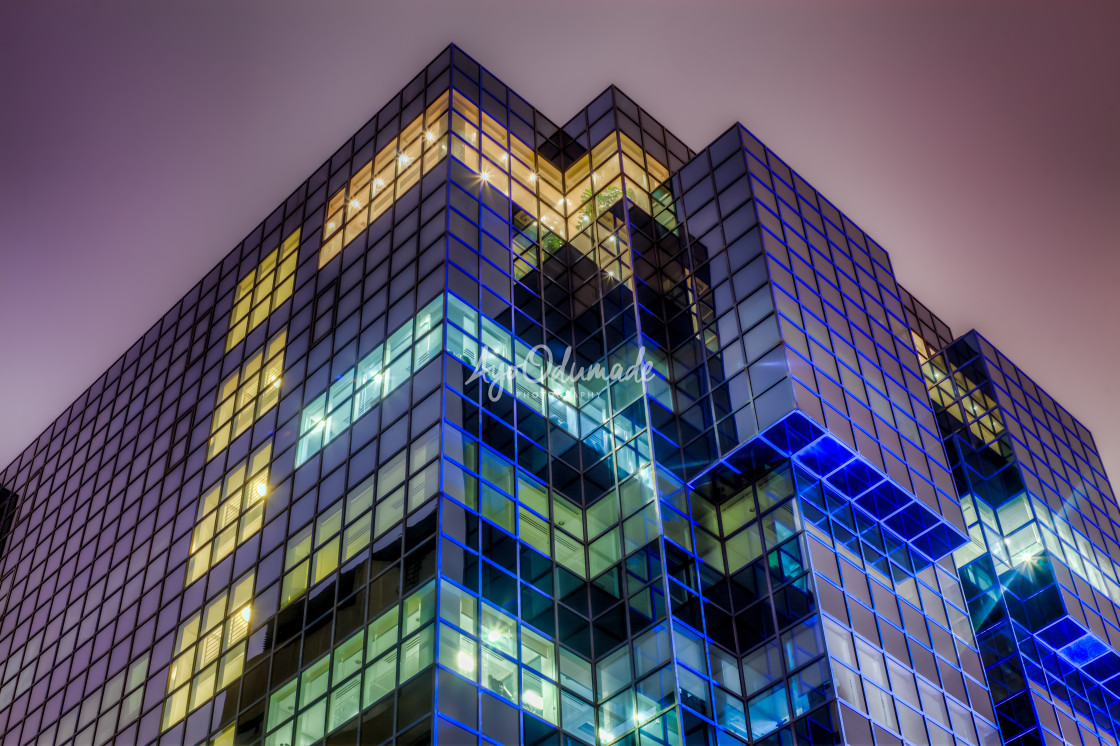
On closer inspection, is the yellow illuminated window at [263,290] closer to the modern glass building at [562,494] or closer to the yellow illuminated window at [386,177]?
the modern glass building at [562,494]

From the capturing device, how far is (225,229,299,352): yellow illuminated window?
167 ft

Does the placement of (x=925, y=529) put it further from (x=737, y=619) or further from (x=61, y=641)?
(x=61, y=641)

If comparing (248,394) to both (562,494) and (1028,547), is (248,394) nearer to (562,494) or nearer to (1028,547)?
(562,494)

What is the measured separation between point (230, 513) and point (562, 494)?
12.8 m

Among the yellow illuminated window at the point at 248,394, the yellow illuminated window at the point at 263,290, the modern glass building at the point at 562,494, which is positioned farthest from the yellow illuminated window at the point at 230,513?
the yellow illuminated window at the point at 263,290

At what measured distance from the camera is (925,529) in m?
40.4

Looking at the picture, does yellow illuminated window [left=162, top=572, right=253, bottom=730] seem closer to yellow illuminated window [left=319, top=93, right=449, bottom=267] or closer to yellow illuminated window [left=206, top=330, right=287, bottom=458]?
yellow illuminated window [left=206, top=330, right=287, bottom=458]

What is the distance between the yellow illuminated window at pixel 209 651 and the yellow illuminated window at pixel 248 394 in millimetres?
8219

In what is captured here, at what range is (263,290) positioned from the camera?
52375mm

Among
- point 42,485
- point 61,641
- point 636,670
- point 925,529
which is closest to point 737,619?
point 636,670

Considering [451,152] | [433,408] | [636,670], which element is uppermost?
[451,152]

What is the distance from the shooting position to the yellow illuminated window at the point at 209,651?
122 ft

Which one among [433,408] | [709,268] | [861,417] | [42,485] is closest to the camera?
[433,408]

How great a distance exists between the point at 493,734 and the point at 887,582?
14692 mm
